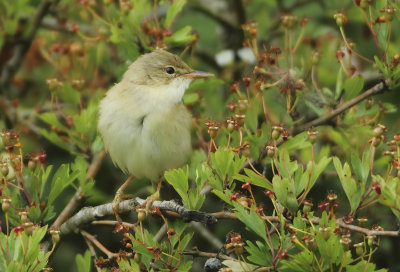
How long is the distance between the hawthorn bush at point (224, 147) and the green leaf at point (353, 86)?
2cm

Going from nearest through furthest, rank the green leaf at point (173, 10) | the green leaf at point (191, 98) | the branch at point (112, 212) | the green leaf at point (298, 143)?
the branch at point (112, 212)
the green leaf at point (298, 143)
the green leaf at point (173, 10)
the green leaf at point (191, 98)

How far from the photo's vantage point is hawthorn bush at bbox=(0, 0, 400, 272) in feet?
9.48

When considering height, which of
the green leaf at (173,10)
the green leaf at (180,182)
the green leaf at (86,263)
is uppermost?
the green leaf at (173,10)

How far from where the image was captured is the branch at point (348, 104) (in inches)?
138

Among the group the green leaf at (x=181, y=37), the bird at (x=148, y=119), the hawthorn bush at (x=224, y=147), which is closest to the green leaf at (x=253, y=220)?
the hawthorn bush at (x=224, y=147)

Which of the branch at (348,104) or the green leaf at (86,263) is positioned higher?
the branch at (348,104)

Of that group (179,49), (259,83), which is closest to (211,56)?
(179,49)

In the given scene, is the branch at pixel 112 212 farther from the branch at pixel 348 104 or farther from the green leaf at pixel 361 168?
the branch at pixel 348 104

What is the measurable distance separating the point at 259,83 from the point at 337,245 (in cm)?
115

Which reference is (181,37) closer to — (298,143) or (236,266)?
(298,143)

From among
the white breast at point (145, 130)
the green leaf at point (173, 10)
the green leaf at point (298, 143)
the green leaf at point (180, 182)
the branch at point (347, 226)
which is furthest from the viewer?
the green leaf at point (173, 10)

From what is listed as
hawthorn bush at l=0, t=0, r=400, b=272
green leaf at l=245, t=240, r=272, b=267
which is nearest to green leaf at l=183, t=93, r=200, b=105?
hawthorn bush at l=0, t=0, r=400, b=272

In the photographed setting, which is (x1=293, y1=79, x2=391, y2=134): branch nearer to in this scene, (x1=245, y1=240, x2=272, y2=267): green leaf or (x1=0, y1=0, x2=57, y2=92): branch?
(x1=245, y1=240, x2=272, y2=267): green leaf

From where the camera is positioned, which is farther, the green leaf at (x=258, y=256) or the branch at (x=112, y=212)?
the branch at (x=112, y=212)
